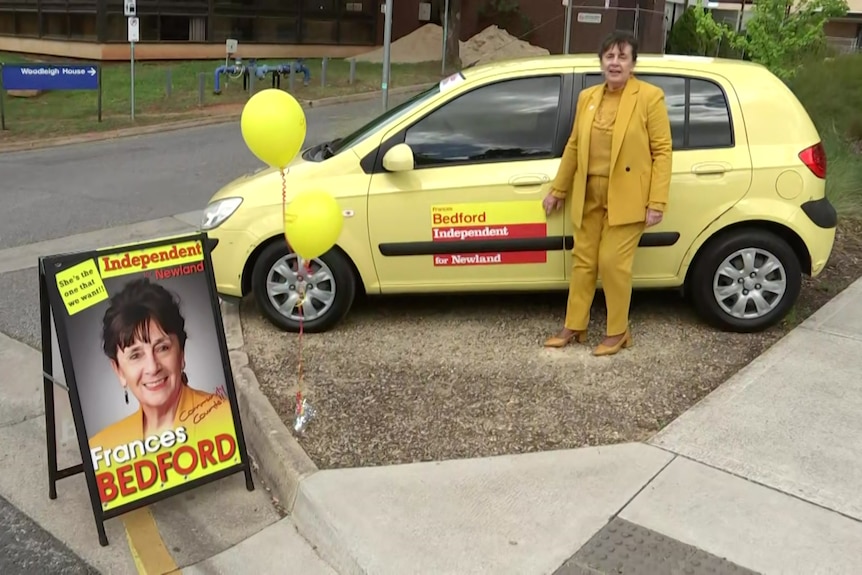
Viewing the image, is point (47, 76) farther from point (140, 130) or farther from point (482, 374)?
point (482, 374)

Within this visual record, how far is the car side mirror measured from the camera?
4969 mm

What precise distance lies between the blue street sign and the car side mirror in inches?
490

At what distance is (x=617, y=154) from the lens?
15.0ft

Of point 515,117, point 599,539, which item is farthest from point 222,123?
point 599,539

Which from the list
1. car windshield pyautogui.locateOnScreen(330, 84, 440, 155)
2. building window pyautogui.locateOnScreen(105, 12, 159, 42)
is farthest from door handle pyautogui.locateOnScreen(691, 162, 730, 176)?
building window pyautogui.locateOnScreen(105, 12, 159, 42)

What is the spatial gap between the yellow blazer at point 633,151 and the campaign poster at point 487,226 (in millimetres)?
428

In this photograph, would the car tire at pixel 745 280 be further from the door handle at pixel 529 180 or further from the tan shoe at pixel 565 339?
the door handle at pixel 529 180

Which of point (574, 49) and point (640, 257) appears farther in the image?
point (574, 49)

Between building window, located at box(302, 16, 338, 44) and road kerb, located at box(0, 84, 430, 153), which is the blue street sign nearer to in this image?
road kerb, located at box(0, 84, 430, 153)

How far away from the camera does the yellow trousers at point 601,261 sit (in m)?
4.78

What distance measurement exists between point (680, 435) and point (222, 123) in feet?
47.0

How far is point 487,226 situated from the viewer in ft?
16.8

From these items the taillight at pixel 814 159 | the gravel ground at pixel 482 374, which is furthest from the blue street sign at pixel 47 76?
the taillight at pixel 814 159

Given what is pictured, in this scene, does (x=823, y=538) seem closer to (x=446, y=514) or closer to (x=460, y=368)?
(x=446, y=514)
